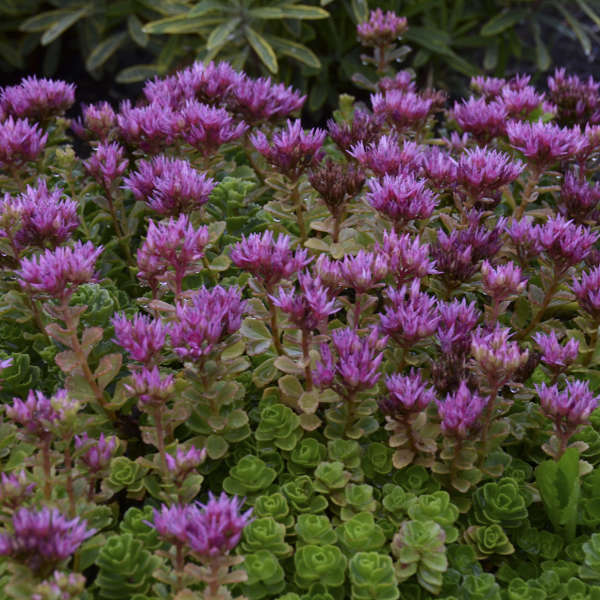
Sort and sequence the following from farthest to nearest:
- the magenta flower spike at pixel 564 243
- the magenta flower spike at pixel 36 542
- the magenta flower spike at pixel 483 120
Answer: the magenta flower spike at pixel 483 120 < the magenta flower spike at pixel 564 243 < the magenta flower spike at pixel 36 542

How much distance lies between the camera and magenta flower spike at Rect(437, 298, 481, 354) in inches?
70.1

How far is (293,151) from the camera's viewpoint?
2.14 meters

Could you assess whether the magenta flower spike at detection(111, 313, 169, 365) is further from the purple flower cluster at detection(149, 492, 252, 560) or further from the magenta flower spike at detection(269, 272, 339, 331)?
the purple flower cluster at detection(149, 492, 252, 560)

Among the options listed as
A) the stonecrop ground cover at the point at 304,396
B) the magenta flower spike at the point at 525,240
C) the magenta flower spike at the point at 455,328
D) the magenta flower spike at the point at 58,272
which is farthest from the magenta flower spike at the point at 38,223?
the magenta flower spike at the point at 525,240

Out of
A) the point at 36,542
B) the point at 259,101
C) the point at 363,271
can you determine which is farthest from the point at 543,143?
the point at 36,542

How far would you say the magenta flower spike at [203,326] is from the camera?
158 cm

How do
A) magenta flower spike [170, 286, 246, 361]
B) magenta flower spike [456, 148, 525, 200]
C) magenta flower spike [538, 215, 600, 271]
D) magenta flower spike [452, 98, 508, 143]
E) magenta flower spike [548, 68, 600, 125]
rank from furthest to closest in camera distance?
1. magenta flower spike [548, 68, 600, 125]
2. magenta flower spike [452, 98, 508, 143]
3. magenta flower spike [456, 148, 525, 200]
4. magenta flower spike [538, 215, 600, 271]
5. magenta flower spike [170, 286, 246, 361]

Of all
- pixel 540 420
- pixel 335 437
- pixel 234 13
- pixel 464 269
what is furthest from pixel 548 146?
pixel 234 13

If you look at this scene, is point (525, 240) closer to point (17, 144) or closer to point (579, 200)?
point (579, 200)

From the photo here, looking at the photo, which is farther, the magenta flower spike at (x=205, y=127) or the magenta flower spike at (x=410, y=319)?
the magenta flower spike at (x=205, y=127)

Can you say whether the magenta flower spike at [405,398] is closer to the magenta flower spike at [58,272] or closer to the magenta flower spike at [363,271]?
the magenta flower spike at [363,271]

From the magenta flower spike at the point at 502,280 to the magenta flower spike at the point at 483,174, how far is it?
302mm

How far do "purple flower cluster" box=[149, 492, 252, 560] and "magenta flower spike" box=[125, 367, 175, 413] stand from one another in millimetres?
256

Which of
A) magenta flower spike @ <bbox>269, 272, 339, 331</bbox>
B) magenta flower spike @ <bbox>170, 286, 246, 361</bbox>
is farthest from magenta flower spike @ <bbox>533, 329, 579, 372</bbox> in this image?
magenta flower spike @ <bbox>170, 286, 246, 361</bbox>
